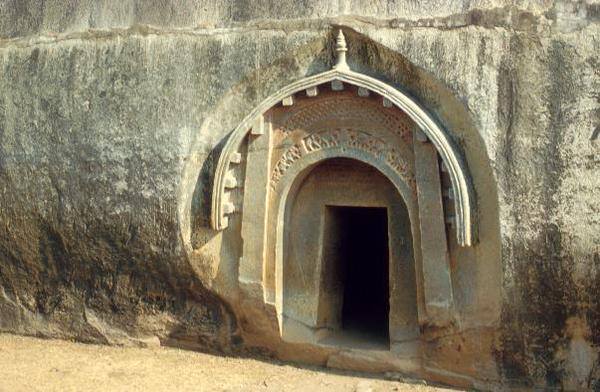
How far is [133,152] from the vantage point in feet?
18.6

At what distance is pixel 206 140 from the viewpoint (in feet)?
18.2

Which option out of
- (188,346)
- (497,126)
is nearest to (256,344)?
(188,346)

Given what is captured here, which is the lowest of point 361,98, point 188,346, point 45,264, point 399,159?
point 188,346

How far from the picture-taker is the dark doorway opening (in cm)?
589

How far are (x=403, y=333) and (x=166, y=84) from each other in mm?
2341

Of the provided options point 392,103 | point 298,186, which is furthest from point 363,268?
point 392,103

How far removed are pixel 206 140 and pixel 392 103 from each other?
1335mm

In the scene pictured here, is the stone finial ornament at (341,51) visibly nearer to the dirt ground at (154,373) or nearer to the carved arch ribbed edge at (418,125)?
the carved arch ribbed edge at (418,125)

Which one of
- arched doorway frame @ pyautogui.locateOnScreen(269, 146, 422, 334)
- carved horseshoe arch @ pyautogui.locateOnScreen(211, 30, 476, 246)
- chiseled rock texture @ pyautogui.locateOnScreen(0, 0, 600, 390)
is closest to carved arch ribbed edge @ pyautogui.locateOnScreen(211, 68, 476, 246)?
carved horseshoe arch @ pyautogui.locateOnScreen(211, 30, 476, 246)

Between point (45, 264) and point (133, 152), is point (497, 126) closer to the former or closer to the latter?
point (133, 152)

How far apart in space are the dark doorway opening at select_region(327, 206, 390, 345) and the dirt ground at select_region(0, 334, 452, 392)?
524 millimetres

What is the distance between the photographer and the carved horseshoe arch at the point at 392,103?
16.0 ft

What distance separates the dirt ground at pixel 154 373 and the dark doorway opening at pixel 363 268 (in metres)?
0.52

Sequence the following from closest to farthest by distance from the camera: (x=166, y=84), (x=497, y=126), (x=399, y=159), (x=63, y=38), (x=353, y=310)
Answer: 1. (x=497, y=126)
2. (x=399, y=159)
3. (x=166, y=84)
4. (x=63, y=38)
5. (x=353, y=310)
